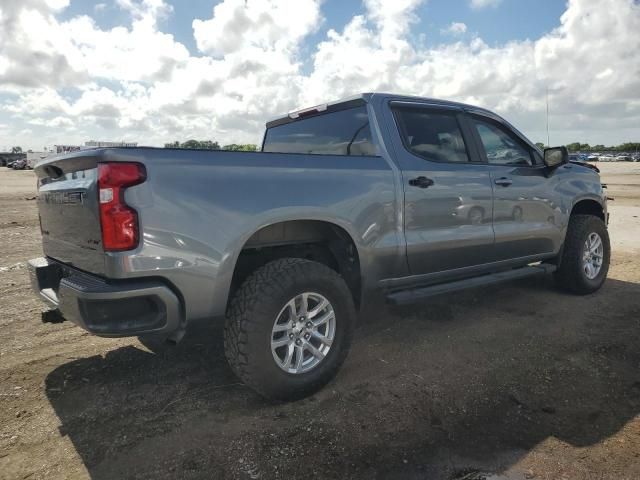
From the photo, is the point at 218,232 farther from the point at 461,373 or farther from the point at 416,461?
the point at 461,373

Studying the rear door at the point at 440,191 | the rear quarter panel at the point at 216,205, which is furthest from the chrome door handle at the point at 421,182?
the rear quarter panel at the point at 216,205

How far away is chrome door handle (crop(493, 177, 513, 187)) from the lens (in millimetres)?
4202

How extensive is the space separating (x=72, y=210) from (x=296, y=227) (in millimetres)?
1325

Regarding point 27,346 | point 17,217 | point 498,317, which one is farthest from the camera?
point 17,217

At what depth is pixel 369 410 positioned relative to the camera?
9.44ft

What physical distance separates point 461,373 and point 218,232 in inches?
76.8

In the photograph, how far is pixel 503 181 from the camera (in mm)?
4262

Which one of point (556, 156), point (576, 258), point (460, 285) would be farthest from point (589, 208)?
point (460, 285)

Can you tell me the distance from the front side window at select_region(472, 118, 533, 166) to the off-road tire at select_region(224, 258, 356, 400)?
215cm

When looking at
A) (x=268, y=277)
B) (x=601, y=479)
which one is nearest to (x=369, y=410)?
(x=268, y=277)

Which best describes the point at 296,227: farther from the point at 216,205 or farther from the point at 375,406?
the point at 375,406

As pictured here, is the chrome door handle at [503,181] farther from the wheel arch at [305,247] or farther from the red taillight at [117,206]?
the red taillight at [117,206]

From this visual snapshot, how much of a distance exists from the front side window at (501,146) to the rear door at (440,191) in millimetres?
238

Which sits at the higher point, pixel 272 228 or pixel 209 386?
pixel 272 228
